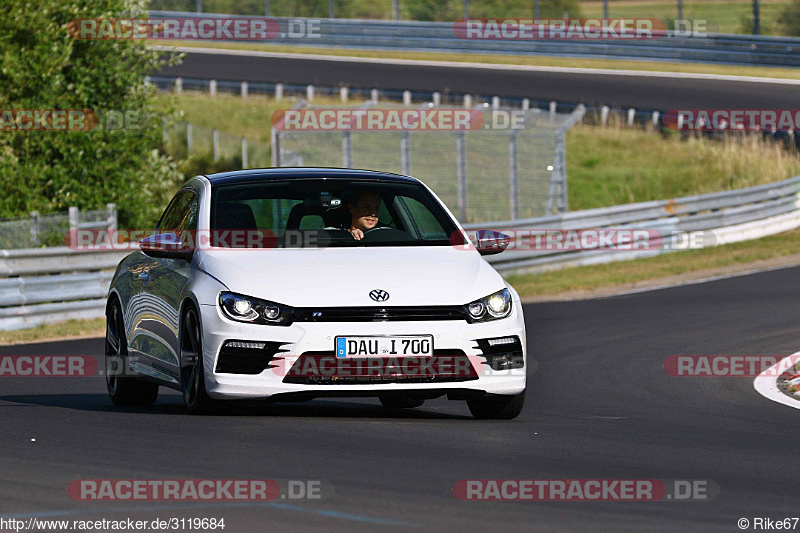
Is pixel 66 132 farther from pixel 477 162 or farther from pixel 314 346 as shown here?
pixel 314 346

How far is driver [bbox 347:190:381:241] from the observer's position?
10.1 meters

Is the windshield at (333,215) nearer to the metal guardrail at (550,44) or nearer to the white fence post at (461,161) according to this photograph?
the white fence post at (461,161)

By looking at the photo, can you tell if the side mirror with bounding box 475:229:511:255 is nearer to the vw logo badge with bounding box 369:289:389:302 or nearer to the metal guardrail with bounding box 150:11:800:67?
the vw logo badge with bounding box 369:289:389:302

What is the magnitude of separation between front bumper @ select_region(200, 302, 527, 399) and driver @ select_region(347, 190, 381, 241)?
1.37m

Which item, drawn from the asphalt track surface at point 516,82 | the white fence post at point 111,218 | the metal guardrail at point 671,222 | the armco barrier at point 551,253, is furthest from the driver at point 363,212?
the asphalt track surface at point 516,82

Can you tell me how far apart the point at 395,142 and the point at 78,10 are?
→ 6288mm

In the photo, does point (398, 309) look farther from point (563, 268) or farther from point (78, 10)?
point (78, 10)

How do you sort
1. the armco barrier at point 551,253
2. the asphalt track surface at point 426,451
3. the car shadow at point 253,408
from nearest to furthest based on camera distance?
the asphalt track surface at point 426,451 < the car shadow at point 253,408 < the armco barrier at point 551,253

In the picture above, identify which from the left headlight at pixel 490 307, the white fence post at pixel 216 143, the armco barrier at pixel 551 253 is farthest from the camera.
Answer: the white fence post at pixel 216 143

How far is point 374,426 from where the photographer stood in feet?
29.8

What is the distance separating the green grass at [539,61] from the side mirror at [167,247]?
36241 mm

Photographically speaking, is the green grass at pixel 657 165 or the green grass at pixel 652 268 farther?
the green grass at pixel 657 165

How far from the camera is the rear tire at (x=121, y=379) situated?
→ 10898 millimetres

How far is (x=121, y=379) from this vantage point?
10.9m
